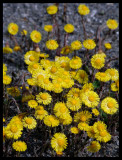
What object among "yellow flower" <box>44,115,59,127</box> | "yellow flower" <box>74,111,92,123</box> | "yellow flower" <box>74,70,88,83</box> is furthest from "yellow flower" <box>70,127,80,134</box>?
"yellow flower" <box>74,70,88,83</box>

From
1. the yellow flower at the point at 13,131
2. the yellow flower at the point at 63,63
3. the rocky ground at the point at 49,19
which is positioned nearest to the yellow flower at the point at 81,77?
the yellow flower at the point at 63,63

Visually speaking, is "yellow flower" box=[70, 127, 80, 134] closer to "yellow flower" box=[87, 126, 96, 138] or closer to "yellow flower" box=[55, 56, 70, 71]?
"yellow flower" box=[87, 126, 96, 138]

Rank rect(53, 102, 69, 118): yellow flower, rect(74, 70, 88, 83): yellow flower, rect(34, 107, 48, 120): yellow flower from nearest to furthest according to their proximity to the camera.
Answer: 1. rect(53, 102, 69, 118): yellow flower
2. rect(34, 107, 48, 120): yellow flower
3. rect(74, 70, 88, 83): yellow flower

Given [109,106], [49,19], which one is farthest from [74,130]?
[49,19]

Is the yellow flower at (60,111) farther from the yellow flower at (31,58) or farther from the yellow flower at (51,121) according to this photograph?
the yellow flower at (31,58)

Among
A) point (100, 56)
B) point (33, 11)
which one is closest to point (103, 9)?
point (33, 11)

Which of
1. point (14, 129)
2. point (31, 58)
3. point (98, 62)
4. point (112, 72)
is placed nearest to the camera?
point (14, 129)

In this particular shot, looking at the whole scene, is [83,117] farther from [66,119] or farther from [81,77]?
[81,77]
